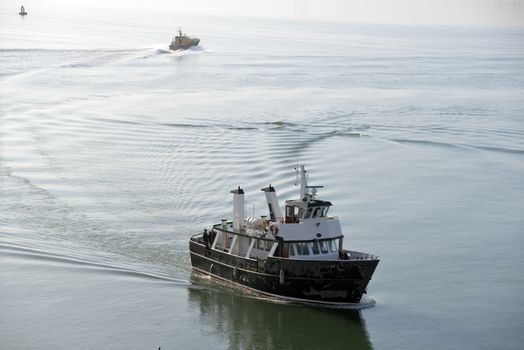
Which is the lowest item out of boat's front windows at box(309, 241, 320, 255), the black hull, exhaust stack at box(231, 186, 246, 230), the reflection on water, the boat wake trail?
the reflection on water

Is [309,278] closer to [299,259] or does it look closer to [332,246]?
[299,259]

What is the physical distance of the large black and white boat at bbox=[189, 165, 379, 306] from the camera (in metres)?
29.6

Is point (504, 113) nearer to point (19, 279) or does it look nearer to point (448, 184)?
point (448, 184)

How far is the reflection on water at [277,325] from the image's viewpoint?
28.2m

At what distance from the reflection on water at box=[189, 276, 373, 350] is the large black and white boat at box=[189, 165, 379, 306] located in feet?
1.85

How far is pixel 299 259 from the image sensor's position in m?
29.9

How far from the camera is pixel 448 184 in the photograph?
46500 mm

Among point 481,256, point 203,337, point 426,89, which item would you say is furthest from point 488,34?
point 203,337

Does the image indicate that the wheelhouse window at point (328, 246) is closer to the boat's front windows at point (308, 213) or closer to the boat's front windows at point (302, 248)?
the boat's front windows at point (302, 248)

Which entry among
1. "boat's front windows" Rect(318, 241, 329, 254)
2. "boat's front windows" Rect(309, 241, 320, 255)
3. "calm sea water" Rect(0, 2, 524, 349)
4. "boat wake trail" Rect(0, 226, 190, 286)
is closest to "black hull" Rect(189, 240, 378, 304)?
"calm sea water" Rect(0, 2, 524, 349)

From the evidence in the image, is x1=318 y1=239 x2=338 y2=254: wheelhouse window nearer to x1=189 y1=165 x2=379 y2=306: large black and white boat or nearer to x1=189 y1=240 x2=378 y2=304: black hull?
x1=189 y1=165 x2=379 y2=306: large black and white boat

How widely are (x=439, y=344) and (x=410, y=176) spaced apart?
2141 cm

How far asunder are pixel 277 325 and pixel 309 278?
1989 millimetres

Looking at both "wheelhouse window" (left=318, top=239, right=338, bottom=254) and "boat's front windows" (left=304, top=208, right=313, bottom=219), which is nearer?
"wheelhouse window" (left=318, top=239, right=338, bottom=254)
